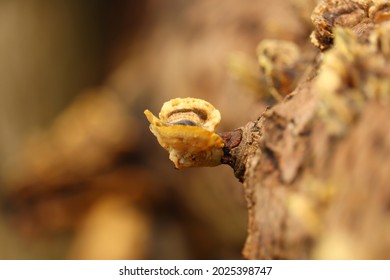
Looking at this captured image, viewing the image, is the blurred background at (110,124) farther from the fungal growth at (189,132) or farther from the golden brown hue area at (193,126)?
the fungal growth at (189,132)

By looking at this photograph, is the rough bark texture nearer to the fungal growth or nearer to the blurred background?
the fungal growth

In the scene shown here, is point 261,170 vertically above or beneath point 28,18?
beneath

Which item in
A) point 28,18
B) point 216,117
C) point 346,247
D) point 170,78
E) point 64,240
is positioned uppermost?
point 28,18

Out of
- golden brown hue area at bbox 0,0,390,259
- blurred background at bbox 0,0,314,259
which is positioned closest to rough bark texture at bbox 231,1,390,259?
golden brown hue area at bbox 0,0,390,259

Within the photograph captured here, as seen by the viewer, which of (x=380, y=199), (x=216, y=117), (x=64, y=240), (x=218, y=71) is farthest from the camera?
(x=64, y=240)
